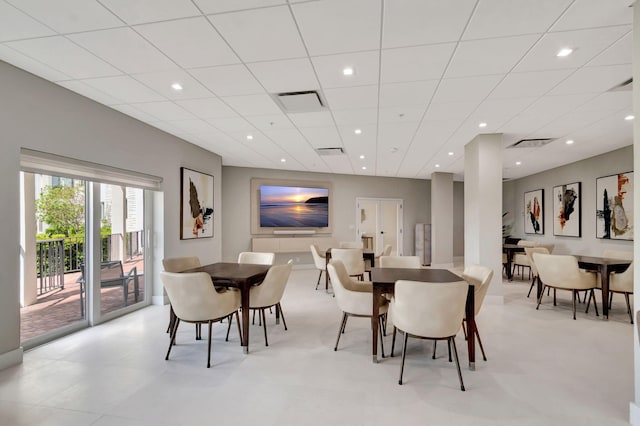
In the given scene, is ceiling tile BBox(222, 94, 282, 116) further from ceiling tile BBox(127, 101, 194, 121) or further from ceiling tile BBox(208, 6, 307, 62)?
ceiling tile BBox(208, 6, 307, 62)

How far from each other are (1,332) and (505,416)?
14.6ft

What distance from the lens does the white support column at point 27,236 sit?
11.9 ft

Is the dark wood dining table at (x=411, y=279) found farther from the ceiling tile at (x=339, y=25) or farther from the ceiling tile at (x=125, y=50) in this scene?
the ceiling tile at (x=125, y=50)

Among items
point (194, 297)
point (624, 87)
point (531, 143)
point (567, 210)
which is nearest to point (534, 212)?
point (567, 210)

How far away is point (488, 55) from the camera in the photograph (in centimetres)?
288

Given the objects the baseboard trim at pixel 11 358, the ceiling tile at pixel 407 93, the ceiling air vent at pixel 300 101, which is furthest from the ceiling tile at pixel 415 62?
the baseboard trim at pixel 11 358

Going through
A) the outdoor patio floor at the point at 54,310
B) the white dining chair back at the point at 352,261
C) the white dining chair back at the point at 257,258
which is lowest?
the outdoor patio floor at the point at 54,310

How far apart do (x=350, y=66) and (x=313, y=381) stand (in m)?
2.95

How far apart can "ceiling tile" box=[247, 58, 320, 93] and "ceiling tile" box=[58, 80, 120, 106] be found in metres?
2.00

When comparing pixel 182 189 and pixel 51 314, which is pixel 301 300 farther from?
pixel 51 314

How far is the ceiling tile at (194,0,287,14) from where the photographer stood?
7.14ft

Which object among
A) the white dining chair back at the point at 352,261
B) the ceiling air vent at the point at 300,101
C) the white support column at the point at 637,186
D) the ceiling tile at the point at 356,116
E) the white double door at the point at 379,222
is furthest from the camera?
the white double door at the point at 379,222

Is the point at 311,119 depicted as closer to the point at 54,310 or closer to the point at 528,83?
the point at 528,83

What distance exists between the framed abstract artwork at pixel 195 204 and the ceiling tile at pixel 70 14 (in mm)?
3444
